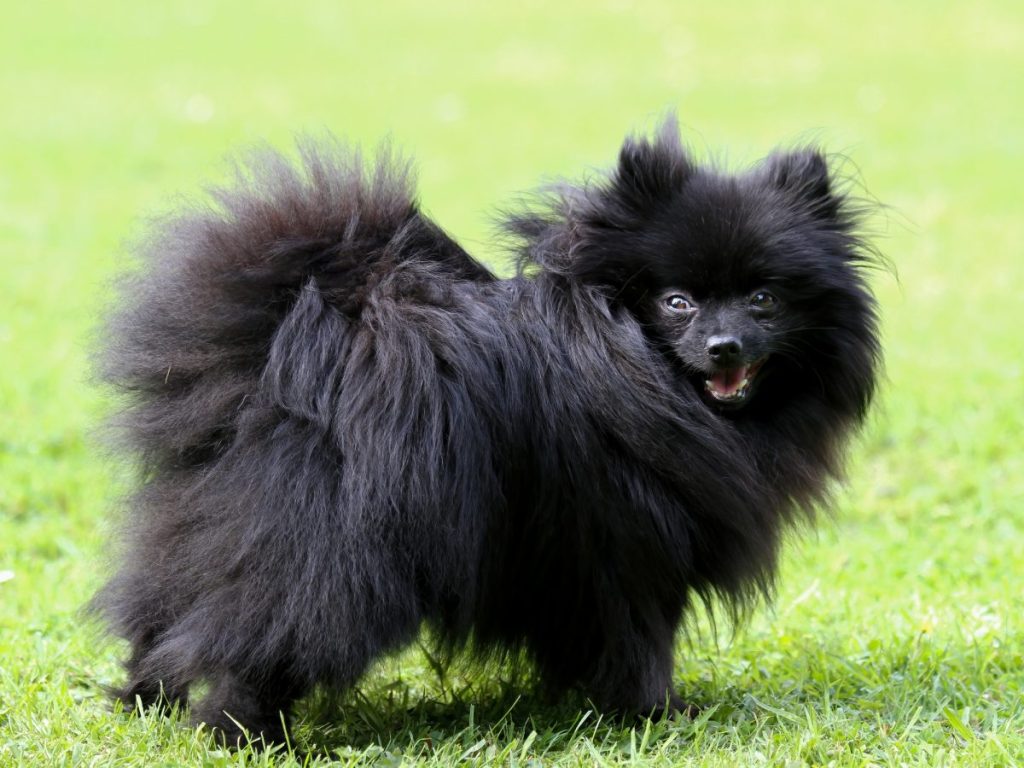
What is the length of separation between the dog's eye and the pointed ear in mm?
300

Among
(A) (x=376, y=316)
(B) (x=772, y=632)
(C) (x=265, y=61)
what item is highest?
(C) (x=265, y=61)

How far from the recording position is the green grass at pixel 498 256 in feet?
12.9

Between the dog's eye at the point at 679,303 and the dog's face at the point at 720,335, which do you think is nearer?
the dog's face at the point at 720,335

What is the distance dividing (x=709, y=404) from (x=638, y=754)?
1.07 meters

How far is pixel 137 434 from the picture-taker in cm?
377

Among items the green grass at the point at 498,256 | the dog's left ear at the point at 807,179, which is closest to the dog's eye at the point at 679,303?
Answer: the dog's left ear at the point at 807,179

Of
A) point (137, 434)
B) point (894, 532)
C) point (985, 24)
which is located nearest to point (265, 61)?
point (985, 24)

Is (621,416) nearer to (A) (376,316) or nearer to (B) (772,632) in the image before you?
(A) (376,316)

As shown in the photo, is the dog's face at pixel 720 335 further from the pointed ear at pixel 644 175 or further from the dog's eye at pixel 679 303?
the pointed ear at pixel 644 175

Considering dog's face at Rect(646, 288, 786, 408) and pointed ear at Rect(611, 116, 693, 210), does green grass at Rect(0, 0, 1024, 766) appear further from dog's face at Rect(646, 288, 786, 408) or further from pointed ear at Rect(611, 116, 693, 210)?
dog's face at Rect(646, 288, 786, 408)

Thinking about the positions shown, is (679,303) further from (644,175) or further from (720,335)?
(644,175)

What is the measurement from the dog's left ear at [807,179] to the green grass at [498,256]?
1.85 ft

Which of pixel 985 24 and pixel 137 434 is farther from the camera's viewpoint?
pixel 985 24

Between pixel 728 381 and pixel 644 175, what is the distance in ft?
2.26
